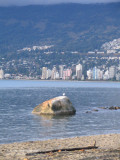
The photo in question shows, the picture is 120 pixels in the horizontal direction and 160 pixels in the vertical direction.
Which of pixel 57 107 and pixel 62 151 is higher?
pixel 57 107

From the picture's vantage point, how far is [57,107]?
45.9 metres

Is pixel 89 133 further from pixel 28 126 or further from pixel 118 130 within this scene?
pixel 28 126

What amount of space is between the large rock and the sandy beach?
56.8ft

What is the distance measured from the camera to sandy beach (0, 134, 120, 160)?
20.4 meters

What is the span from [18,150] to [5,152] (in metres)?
0.88

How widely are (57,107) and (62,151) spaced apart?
24139mm

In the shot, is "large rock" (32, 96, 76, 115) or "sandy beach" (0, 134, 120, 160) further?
"large rock" (32, 96, 76, 115)

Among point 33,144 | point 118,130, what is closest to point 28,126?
point 118,130

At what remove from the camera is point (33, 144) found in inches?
1015

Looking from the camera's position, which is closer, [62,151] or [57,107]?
[62,151]

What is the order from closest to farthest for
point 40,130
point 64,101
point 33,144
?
point 33,144, point 40,130, point 64,101

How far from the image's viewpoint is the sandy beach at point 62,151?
20359 millimetres

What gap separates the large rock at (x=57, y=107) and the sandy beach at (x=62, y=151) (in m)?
17.3

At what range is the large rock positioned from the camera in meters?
44.9
